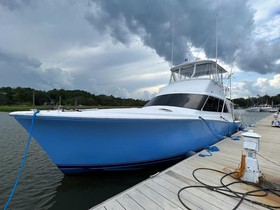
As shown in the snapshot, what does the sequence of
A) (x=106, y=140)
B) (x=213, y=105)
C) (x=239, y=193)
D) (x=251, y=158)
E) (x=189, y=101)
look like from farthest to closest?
(x=213, y=105), (x=189, y=101), (x=106, y=140), (x=251, y=158), (x=239, y=193)

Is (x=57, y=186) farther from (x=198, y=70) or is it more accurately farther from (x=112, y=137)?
(x=198, y=70)

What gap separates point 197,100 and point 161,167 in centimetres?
Answer: 252

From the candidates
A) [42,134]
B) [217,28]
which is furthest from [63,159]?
[217,28]

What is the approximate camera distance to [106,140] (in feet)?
12.8

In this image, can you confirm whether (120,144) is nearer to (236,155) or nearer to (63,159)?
(63,159)

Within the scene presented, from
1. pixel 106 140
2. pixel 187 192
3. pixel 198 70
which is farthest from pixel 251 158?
pixel 198 70

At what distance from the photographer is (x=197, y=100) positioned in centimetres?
611

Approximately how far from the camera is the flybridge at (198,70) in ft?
25.7

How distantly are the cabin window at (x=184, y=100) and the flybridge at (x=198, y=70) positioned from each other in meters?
1.98

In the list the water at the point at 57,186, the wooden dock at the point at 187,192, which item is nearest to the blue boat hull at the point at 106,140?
the water at the point at 57,186

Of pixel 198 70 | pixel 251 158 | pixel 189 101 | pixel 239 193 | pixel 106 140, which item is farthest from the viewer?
pixel 198 70

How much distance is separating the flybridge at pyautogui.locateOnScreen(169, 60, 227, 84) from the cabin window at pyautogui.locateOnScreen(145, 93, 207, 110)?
1981 mm

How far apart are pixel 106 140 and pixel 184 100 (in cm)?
331

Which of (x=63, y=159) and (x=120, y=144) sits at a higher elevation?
(x=120, y=144)
